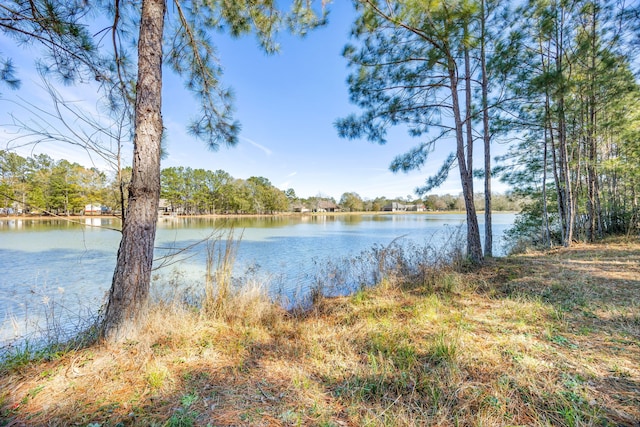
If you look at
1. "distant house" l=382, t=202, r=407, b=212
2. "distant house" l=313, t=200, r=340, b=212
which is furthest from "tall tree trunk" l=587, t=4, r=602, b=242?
"distant house" l=382, t=202, r=407, b=212

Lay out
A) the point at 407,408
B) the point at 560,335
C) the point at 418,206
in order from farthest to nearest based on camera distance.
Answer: the point at 418,206 < the point at 560,335 < the point at 407,408

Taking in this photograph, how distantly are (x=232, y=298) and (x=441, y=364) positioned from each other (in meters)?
2.28

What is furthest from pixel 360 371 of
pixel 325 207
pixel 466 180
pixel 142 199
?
pixel 325 207

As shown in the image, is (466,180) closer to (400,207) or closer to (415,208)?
(400,207)

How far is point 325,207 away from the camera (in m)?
71.4

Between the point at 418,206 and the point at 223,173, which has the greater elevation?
the point at 223,173

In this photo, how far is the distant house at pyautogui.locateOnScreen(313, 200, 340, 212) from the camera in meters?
70.4

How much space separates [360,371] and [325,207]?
2748 inches

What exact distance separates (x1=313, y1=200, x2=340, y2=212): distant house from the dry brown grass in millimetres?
67556

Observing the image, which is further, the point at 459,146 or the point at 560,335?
the point at 459,146

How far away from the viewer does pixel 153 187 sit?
2.12m

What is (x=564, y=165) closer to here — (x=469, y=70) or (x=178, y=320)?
(x=469, y=70)

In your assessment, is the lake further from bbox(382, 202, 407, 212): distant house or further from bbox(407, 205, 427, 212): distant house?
bbox(407, 205, 427, 212): distant house

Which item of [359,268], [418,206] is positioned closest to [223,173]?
[359,268]
